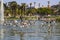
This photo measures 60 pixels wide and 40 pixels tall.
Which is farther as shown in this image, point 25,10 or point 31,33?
point 25,10

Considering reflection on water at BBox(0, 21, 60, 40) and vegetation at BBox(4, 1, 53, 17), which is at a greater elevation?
vegetation at BBox(4, 1, 53, 17)

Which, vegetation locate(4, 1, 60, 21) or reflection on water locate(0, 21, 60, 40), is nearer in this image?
Result: reflection on water locate(0, 21, 60, 40)

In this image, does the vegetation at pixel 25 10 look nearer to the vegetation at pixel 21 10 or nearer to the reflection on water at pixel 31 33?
the vegetation at pixel 21 10

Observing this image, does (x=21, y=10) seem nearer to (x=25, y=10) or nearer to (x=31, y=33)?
(x=25, y=10)

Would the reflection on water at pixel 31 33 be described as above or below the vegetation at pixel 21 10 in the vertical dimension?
below

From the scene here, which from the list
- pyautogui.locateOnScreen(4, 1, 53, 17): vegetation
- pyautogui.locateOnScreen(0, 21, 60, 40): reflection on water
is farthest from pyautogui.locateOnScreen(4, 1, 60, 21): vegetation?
Answer: pyautogui.locateOnScreen(0, 21, 60, 40): reflection on water

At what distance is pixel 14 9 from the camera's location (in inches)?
1044

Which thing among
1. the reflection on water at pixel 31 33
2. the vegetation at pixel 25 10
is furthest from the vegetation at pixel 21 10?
the reflection on water at pixel 31 33

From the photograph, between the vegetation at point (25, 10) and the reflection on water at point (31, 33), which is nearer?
the reflection on water at point (31, 33)

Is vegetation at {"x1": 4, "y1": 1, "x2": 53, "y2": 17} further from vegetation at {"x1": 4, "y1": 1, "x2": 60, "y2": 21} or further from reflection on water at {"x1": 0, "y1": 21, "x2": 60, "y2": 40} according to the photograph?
reflection on water at {"x1": 0, "y1": 21, "x2": 60, "y2": 40}

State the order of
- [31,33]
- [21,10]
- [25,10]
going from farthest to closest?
[25,10] → [21,10] → [31,33]

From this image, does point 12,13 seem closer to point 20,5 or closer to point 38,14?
point 20,5

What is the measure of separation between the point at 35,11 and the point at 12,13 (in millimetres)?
3093

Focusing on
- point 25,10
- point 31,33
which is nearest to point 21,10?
point 25,10
